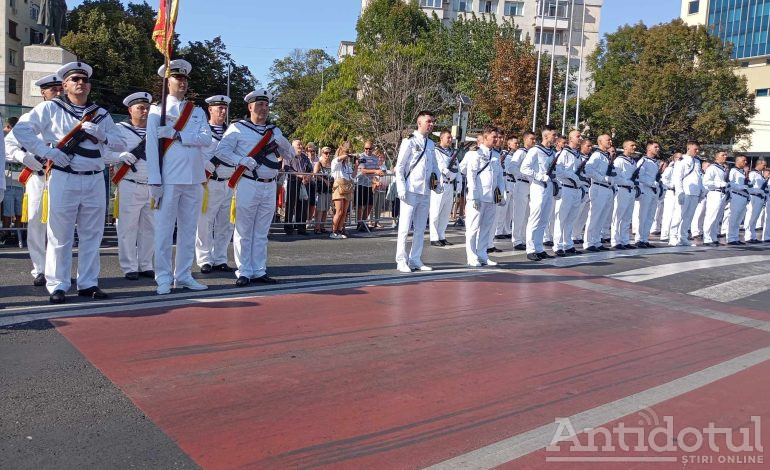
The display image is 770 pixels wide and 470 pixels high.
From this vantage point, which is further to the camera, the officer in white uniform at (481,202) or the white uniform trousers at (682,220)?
the white uniform trousers at (682,220)

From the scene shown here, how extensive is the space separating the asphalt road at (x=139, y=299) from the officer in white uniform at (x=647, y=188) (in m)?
0.68

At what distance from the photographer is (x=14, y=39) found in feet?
182

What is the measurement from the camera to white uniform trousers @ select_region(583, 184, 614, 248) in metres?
15.3

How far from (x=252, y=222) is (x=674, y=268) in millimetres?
7970

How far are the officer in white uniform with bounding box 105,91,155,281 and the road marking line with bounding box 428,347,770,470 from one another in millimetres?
6278

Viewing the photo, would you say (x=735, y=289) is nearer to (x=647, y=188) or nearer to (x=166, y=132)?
(x=647, y=188)

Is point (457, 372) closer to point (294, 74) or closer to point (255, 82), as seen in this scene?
point (255, 82)

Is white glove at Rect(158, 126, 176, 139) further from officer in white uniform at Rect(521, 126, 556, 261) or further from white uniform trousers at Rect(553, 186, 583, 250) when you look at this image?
white uniform trousers at Rect(553, 186, 583, 250)

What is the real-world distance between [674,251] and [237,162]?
11036 millimetres

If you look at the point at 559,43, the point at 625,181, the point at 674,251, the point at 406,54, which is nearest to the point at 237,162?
the point at 625,181

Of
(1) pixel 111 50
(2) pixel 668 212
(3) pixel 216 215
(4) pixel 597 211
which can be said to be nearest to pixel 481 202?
(4) pixel 597 211

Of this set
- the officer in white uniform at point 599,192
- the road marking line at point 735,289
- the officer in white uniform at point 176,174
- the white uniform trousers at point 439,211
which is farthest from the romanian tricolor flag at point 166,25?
the officer in white uniform at point 599,192

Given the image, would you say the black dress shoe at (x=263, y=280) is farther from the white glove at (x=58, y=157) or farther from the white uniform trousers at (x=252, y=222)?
the white glove at (x=58, y=157)

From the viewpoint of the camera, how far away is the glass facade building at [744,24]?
77750mm
